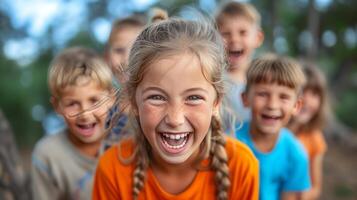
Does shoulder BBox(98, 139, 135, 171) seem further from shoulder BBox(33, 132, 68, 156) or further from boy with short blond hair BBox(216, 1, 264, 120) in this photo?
boy with short blond hair BBox(216, 1, 264, 120)

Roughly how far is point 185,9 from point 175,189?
0.72 m

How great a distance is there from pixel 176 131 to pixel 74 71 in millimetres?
827

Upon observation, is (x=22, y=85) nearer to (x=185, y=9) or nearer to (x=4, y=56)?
(x=4, y=56)

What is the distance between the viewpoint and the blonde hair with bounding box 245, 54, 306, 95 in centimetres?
210

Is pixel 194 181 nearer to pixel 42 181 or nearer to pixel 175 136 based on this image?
pixel 175 136

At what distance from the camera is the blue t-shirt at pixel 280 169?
2090mm

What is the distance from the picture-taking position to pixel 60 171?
2.15m

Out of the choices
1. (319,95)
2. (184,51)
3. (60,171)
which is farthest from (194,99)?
(319,95)

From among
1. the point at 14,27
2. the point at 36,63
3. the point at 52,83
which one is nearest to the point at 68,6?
the point at 36,63

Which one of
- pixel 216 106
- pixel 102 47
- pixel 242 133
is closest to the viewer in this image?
pixel 216 106

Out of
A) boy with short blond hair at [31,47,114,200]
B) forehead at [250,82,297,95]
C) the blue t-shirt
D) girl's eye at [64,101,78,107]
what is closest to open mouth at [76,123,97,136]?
boy with short blond hair at [31,47,114,200]

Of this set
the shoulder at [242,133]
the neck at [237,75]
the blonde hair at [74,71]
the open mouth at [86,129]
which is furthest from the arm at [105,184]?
the neck at [237,75]

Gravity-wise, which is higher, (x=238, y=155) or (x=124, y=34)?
(x=124, y=34)

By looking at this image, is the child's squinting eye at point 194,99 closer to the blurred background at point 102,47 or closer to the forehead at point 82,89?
the forehead at point 82,89
